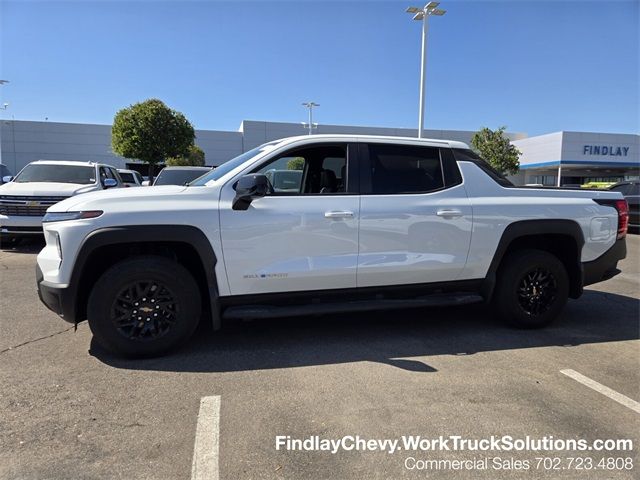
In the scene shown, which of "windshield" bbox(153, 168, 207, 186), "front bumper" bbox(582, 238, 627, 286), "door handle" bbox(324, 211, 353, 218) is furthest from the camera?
"windshield" bbox(153, 168, 207, 186)

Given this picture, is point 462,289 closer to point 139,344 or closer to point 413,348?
point 413,348

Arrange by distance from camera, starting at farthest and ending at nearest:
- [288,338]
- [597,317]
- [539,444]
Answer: [597,317], [288,338], [539,444]

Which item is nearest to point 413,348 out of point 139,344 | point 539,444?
point 539,444

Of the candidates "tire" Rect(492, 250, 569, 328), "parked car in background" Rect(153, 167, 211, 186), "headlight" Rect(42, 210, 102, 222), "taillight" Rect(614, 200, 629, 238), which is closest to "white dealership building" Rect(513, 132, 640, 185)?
"parked car in background" Rect(153, 167, 211, 186)

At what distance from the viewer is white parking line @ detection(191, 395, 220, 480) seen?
253 centimetres

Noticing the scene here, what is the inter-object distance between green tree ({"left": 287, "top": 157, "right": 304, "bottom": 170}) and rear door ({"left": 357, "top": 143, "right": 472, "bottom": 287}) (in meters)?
0.69

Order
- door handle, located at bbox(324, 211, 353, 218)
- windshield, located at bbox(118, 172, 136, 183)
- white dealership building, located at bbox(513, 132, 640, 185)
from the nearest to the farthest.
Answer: door handle, located at bbox(324, 211, 353, 218) → windshield, located at bbox(118, 172, 136, 183) → white dealership building, located at bbox(513, 132, 640, 185)

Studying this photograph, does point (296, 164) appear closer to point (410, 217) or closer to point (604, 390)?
point (410, 217)

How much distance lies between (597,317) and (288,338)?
3.75 meters

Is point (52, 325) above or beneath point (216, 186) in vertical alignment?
beneath

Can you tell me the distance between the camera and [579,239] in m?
4.91

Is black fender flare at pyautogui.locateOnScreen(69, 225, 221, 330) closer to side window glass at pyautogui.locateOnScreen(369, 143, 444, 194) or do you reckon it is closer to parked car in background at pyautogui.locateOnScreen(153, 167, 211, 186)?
side window glass at pyautogui.locateOnScreen(369, 143, 444, 194)

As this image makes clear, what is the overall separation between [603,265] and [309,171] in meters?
3.38

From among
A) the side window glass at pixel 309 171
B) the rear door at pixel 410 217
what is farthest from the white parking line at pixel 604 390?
the side window glass at pixel 309 171
